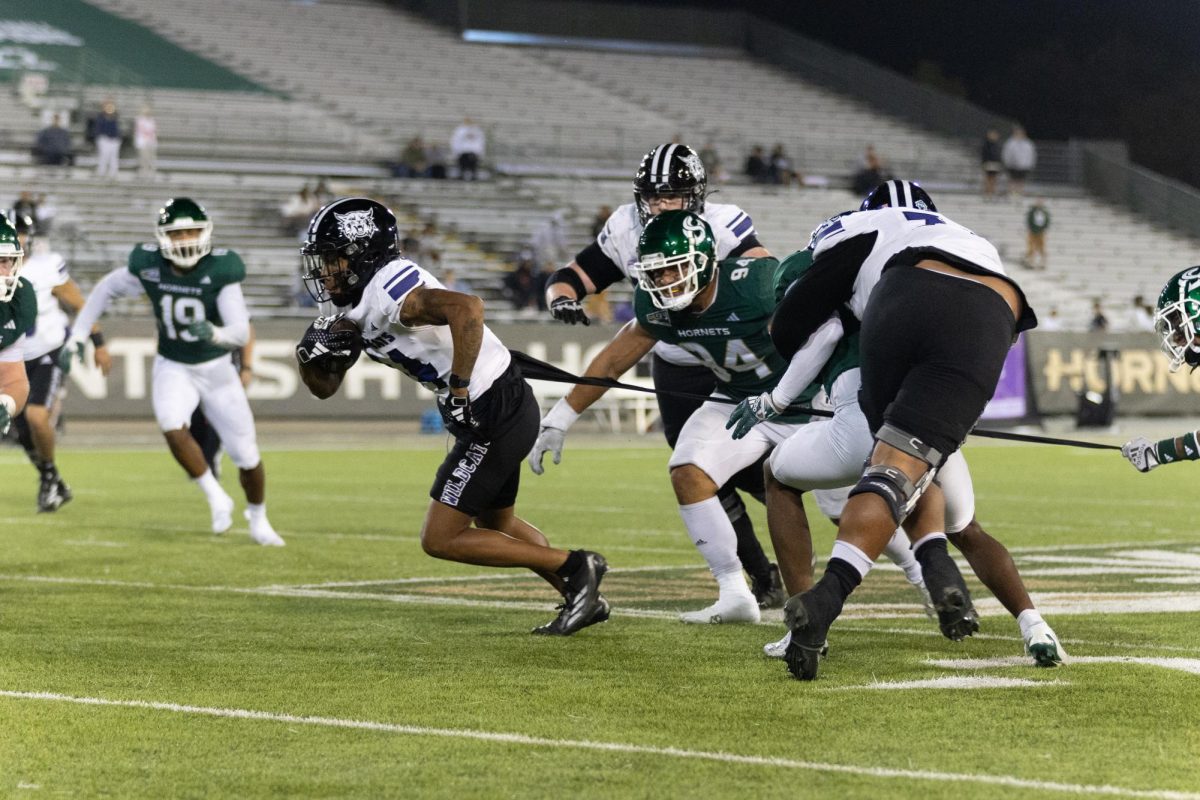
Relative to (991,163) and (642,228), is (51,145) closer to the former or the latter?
(991,163)

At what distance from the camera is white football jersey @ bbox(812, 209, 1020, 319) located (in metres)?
5.29

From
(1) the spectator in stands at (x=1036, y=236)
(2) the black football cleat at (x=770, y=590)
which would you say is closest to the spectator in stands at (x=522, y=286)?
(1) the spectator in stands at (x=1036, y=236)

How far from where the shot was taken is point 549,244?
26844 millimetres

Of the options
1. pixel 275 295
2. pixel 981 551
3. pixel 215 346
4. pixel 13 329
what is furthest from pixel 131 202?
pixel 981 551

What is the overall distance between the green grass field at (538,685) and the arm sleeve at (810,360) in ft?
2.75

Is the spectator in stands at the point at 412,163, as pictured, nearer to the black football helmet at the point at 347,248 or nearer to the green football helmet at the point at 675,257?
the black football helmet at the point at 347,248

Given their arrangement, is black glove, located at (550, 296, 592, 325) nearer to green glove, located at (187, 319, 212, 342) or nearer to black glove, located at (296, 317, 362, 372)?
black glove, located at (296, 317, 362, 372)

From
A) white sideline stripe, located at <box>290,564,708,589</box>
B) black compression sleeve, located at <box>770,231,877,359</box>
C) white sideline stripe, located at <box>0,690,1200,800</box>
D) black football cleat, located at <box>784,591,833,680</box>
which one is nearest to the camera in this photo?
white sideline stripe, located at <box>0,690,1200,800</box>

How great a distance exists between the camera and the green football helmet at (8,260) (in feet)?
25.5

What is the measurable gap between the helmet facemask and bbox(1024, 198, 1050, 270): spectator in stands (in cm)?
2238

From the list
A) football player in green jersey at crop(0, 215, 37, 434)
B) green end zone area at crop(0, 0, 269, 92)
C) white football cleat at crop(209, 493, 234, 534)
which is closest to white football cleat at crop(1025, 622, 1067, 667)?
football player in green jersey at crop(0, 215, 37, 434)

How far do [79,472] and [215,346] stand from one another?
258 inches

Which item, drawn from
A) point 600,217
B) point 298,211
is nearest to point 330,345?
point 298,211

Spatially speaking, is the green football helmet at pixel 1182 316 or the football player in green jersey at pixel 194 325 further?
the football player in green jersey at pixel 194 325
